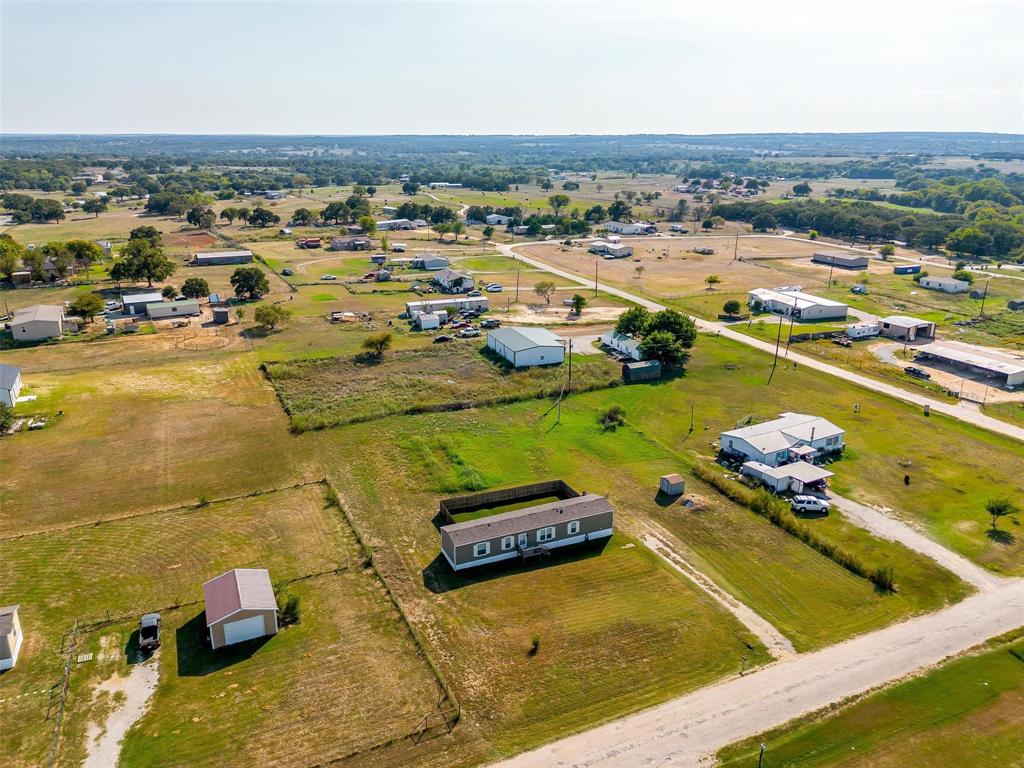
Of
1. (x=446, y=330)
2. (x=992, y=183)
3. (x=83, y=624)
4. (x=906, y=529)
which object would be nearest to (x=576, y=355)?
(x=446, y=330)

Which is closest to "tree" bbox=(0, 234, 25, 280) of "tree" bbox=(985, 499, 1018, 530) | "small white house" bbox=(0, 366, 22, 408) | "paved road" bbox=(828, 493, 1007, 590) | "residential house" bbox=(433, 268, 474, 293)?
"small white house" bbox=(0, 366, 22, 408)

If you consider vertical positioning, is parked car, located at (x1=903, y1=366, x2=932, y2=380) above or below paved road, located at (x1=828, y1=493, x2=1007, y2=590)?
above

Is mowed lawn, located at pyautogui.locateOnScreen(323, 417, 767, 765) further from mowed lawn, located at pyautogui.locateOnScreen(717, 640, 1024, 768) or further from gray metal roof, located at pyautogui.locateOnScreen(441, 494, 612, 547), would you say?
mowed lawn, located at pyautogui.locateOnScreen(717, 640, 1024, 768)

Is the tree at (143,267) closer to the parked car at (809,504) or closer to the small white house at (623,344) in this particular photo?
the small white house at (623,344)

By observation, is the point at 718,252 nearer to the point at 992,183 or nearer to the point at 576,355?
the point at 576,355

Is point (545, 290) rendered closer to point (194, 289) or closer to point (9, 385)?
point (194, 289)

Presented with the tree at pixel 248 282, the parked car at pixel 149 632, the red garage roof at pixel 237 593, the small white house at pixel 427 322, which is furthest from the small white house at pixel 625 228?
the parked car at pixel 149 632
